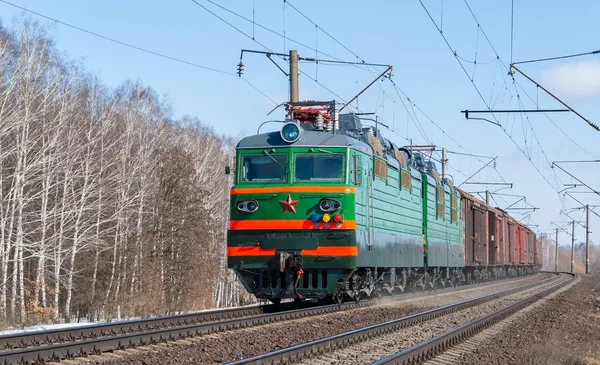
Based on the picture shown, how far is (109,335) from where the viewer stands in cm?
1222

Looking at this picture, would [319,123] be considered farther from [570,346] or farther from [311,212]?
[570,346]

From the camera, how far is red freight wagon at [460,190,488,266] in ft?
113

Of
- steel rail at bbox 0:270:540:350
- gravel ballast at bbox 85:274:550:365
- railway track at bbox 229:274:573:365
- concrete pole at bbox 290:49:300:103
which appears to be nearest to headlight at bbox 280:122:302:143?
steel rail at bbox 0:270:540:350

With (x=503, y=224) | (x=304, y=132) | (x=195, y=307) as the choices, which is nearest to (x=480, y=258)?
(x=503, y=224)

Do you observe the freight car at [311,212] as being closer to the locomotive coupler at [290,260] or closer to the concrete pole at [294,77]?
the locomotive coupler at [290,260]

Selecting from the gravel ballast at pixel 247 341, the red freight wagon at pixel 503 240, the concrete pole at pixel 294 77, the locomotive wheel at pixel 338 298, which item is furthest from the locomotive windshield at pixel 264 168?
the red freight wagon at pixel 503 240

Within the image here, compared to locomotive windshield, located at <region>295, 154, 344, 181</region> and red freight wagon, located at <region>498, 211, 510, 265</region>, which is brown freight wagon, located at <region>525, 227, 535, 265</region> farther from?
locomotive windshield, located at <region>295, 154, 344, 181</region>

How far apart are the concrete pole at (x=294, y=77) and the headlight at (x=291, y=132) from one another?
7638 millimetres

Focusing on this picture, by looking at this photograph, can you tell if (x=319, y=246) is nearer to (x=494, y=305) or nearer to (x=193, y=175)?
(x=494, y=305)

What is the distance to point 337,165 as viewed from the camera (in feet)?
55.0

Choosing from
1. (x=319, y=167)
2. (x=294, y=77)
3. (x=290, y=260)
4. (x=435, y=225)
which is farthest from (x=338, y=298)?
(x=294, y=77)

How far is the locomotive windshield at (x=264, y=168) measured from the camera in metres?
16.9

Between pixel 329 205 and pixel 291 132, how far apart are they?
1803mm

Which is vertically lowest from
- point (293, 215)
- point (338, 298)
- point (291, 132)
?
point (338, 298)
